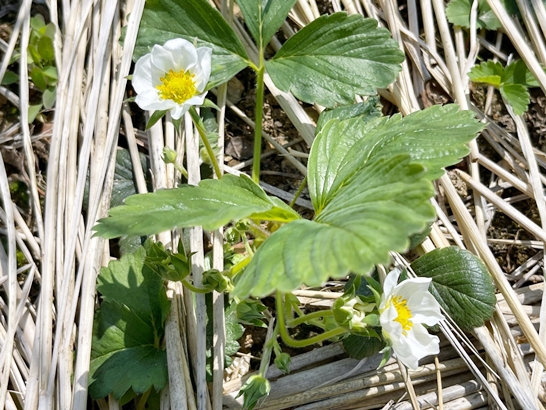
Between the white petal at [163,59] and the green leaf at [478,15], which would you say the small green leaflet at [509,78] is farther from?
the white petal at [163,59]

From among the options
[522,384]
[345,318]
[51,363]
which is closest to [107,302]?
[51,363]

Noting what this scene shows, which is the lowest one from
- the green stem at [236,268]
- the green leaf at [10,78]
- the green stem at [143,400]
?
the green stem at [143,400]

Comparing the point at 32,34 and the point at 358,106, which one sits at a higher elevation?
the point at 32,34

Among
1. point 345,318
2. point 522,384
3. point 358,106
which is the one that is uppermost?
point 358,106

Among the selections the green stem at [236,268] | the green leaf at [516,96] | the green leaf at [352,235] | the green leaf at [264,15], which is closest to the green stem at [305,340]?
the green stem at [236,268]

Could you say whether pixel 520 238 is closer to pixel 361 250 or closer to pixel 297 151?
pixel 297 151

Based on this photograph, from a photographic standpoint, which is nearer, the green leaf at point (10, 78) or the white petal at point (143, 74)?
the white petal at point (143, 74)

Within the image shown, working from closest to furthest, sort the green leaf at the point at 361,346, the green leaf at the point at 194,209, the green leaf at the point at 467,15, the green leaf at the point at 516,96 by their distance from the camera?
the green leaf at the point at 194,209
the green leaf at the point at 361,346
the green leaf at the point at 516,96
the green leaf at the point at 467,15

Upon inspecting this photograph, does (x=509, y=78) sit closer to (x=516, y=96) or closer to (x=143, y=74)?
(x=516, y=96)
